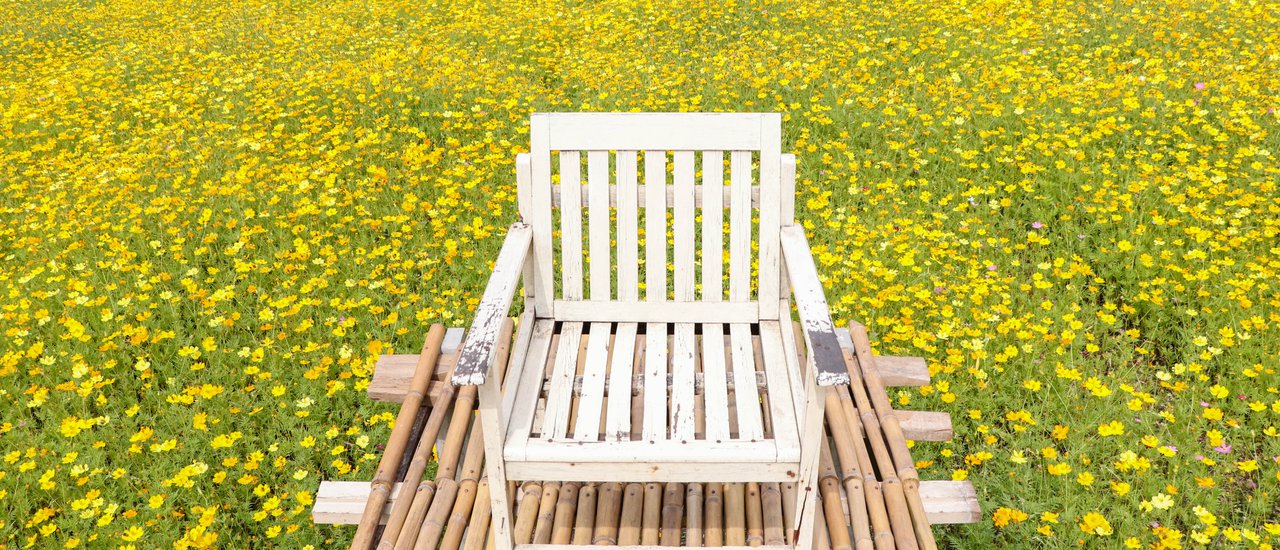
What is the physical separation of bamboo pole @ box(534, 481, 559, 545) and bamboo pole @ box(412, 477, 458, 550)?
238mm

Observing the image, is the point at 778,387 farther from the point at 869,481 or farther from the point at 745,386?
the point at 869,481

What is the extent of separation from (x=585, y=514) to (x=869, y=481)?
0.78 metres

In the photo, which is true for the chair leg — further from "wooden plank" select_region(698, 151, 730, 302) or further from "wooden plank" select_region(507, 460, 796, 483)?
"wooden plank" select_region(698, 151, 730, 302)

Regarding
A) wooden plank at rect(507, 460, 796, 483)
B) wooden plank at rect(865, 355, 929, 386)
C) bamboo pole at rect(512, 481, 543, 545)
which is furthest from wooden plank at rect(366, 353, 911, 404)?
wooden plank at rect(507, 460, 796, 483)

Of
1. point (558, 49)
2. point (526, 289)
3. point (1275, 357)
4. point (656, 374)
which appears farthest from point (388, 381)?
point (558, 49)

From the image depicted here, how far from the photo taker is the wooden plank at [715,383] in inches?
81.4

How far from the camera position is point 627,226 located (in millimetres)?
2670

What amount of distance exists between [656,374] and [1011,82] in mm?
4407

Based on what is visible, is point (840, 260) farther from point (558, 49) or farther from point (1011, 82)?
point (558, 49)

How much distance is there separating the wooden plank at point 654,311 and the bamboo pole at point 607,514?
51 cm

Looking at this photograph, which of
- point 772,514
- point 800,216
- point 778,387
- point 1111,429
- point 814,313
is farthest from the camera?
point 800,216

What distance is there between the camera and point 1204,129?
4859 mm

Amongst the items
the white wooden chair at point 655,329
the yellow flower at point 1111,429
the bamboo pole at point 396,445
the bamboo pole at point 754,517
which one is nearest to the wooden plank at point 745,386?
the white wooden chair at point 655,329

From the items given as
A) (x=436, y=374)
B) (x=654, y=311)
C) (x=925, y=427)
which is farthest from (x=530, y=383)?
(x=925, y=427)
